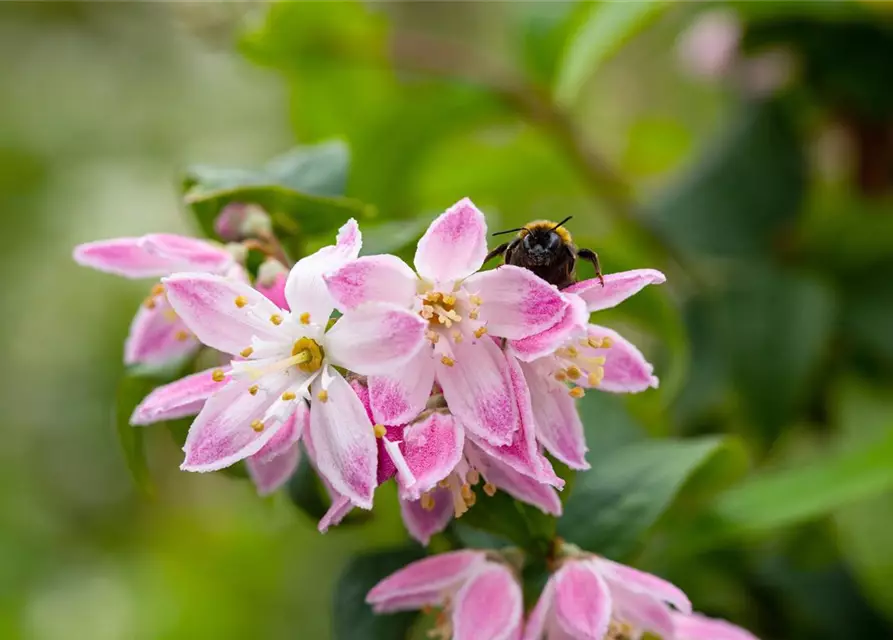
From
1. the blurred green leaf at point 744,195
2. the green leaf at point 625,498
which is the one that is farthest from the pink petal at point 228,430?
the blurred green leaf at point 744,195

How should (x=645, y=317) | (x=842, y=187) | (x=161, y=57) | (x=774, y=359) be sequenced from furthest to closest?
(x=161, y=57), (x=842, y=187), (x=774, y=359), (x=645, y=317)

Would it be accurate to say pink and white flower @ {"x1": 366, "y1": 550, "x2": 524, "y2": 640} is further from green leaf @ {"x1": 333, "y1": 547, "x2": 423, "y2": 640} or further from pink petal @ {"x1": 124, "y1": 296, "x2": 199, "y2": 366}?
pink petal @ {"x1": 124, "y1": 296, "x2": 199, "y2": 366}

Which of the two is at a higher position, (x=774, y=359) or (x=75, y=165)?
(x=774, y=359)

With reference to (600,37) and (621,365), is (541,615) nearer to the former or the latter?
(621,365)

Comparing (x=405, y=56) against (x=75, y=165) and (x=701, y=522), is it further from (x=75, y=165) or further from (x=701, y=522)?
(x=75, y=165)

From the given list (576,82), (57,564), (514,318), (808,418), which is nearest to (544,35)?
(576,82)

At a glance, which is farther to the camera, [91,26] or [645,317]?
[91,26]

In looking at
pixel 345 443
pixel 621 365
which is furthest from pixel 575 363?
pixel 345 443

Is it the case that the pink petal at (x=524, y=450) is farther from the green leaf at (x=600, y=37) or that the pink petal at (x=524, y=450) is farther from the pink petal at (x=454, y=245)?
the green leaf at (x=600, y=37)
